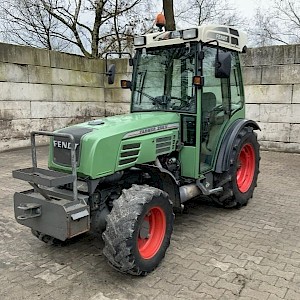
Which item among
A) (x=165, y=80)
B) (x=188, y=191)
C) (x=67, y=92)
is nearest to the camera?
(x=188, y=191)

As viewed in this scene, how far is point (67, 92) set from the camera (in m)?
9.76

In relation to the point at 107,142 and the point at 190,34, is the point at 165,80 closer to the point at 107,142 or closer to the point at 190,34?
the point at 190,34

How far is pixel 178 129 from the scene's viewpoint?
12.8ft

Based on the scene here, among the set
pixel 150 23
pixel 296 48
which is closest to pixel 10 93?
pixel 296 48

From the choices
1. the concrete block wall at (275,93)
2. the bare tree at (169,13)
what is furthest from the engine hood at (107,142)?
the bare tree at (169,13)

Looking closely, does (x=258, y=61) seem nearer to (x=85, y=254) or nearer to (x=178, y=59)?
(x=178, y=59)

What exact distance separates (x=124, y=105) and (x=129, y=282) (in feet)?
26.3

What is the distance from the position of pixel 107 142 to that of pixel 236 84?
7.24 feet

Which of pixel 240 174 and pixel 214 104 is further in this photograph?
pixel 240 174

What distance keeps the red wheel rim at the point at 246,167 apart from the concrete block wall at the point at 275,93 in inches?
143

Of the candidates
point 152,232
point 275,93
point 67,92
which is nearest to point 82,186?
point 152,232

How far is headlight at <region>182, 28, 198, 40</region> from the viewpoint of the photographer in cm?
366

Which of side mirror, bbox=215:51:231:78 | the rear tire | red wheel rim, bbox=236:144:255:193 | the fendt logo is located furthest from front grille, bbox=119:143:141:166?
red wheel rim, bbox=236:144:255:193

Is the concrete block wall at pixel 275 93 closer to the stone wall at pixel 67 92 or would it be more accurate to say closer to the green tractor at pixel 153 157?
the stone wall at pixel 67 92
